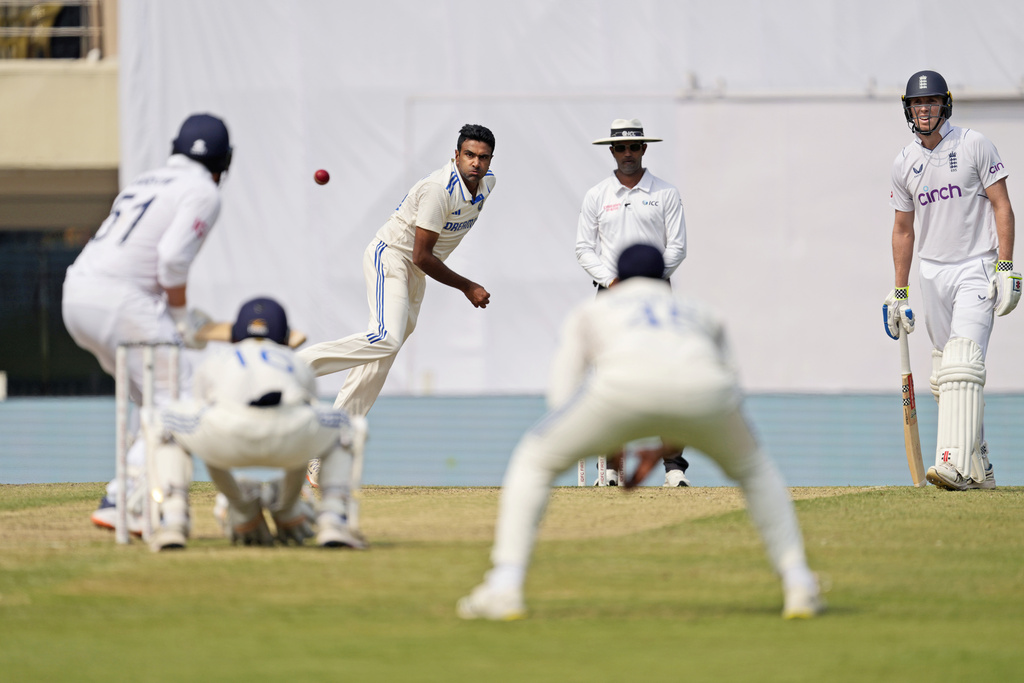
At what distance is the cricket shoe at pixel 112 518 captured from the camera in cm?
596

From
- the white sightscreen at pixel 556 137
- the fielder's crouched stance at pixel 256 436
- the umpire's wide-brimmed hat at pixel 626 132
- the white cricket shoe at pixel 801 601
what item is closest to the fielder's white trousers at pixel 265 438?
the fielder's crouched stance at pixel 256 436

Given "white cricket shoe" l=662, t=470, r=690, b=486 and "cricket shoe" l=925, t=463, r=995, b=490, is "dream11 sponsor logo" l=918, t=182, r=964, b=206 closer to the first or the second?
"cricket shoe" l=925, t=463, r=995, b=490

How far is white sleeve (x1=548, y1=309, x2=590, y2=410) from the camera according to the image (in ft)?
13.7

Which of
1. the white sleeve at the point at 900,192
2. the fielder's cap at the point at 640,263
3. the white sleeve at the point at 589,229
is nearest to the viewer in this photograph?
the fielder's cap at the point at 640,263

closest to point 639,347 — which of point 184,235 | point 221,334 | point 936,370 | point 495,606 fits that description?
point 495,606

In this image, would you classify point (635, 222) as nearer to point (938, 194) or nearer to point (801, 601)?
point (938, 194)

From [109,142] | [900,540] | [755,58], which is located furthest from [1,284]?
[900,540]

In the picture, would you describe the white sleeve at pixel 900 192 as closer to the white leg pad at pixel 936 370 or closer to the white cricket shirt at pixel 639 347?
the white leg pad at pixel 936 370

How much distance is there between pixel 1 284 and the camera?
17984mm

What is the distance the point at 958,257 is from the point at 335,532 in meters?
4.38

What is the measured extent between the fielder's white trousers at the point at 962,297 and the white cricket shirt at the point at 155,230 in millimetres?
4298

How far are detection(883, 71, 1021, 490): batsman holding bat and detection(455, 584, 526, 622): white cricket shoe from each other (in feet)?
14.6

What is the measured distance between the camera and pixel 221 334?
5.65 metres

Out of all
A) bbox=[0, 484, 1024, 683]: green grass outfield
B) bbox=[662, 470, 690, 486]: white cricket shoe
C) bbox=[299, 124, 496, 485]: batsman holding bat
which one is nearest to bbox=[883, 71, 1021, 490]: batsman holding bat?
bbox=[0, 484, 1024, 683]: green grass outfield
